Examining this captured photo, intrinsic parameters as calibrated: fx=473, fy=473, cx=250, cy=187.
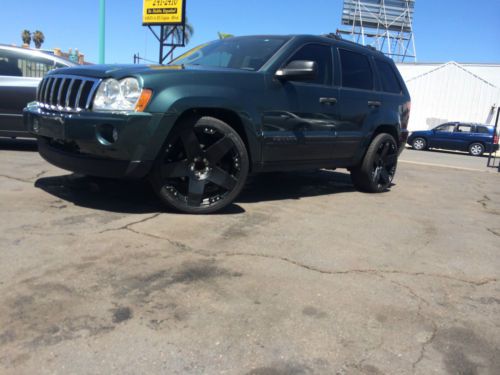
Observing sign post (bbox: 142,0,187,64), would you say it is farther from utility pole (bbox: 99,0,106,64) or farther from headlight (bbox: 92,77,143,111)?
headlight (bbox: 92,77,143,111)

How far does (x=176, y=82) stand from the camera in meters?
3.98

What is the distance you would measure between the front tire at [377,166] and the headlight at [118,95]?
11.3ft

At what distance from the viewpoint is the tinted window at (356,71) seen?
5.73 metres

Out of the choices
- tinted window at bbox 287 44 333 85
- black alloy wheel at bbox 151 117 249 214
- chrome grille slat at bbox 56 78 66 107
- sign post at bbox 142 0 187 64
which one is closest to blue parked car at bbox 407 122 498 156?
sign post at bbox 142 0 187 64

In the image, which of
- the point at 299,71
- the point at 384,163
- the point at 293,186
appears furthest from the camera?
the point at 384,163

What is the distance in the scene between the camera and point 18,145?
8148 millimetres

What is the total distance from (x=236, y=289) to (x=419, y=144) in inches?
911

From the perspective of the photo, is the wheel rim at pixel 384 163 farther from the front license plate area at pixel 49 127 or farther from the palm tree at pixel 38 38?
the palm tree at pixel 38 38

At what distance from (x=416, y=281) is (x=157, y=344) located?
6.13 ft

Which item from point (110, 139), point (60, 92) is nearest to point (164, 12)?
point (60, 92)

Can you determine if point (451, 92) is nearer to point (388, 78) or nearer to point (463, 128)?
point (463, 128)

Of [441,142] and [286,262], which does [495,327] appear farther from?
[441,142]

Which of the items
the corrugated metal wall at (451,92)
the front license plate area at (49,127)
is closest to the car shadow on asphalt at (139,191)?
the front license plate area at (49,127)

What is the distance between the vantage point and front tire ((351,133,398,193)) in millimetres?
6254
